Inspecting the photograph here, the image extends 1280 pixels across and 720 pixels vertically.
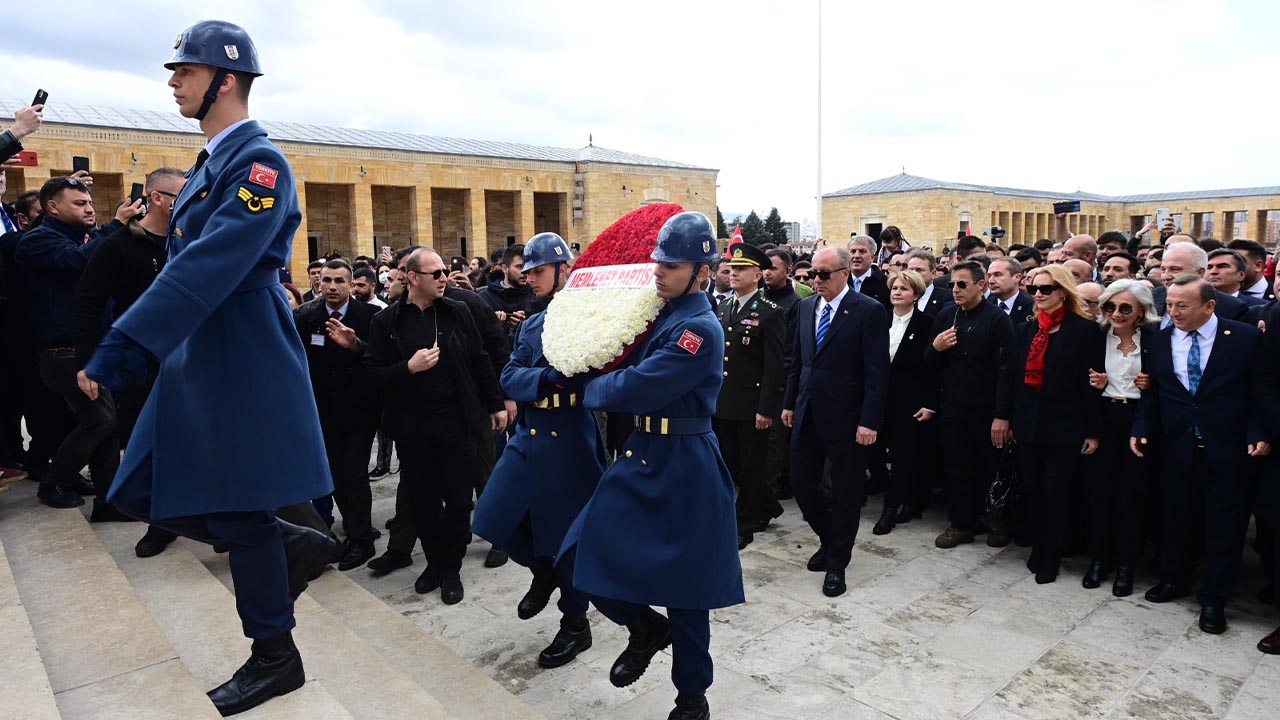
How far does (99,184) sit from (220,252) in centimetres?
3229

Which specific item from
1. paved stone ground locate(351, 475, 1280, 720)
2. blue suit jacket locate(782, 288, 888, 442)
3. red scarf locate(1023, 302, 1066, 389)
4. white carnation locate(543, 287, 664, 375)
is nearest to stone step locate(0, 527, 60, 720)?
paved stone ground locate(351, 475, 1280, 720)

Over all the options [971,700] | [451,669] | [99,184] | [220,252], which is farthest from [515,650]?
[99,184]

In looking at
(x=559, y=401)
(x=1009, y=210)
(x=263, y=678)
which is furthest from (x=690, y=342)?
(x=1009, y=210)

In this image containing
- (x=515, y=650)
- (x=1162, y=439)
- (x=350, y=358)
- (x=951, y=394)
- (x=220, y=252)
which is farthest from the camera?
(x=951, y=394)

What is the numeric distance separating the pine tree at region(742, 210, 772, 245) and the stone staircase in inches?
1520

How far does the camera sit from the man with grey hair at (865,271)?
7957mm

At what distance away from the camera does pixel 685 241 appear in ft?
11.1

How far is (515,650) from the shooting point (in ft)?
14.5

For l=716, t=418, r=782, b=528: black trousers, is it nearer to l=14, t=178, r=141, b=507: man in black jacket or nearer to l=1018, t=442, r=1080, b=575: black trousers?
l=1018, t=442, r=1080, b=575: black trousers

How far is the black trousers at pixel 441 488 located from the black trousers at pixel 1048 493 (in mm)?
4015

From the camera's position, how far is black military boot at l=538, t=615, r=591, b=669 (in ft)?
13.7

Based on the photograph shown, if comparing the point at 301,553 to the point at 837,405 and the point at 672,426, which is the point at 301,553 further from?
the point at 837,405

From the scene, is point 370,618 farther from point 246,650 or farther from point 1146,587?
point 1146,587

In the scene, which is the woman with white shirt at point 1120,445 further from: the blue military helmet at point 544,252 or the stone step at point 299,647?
the stone step at point 299,647
